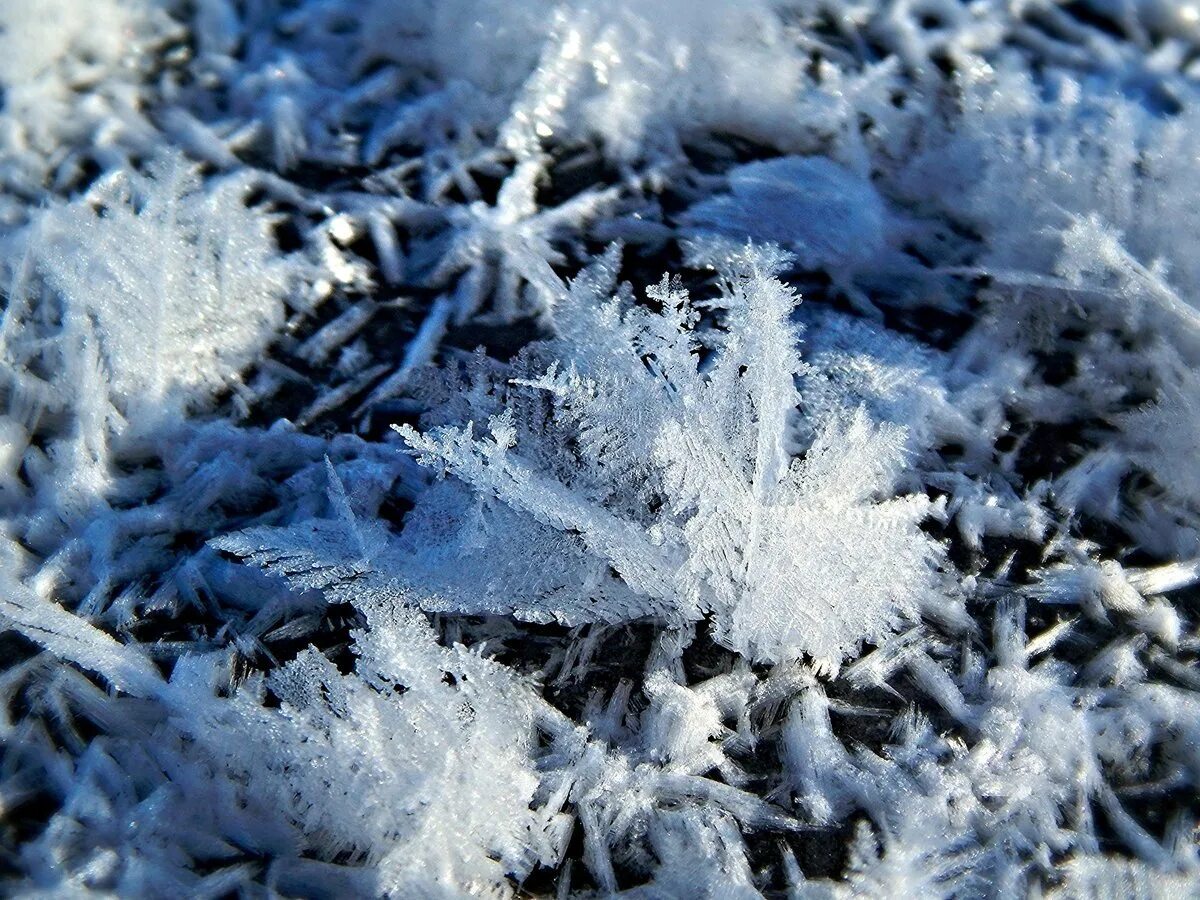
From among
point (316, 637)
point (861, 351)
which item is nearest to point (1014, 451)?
point (861, 351)

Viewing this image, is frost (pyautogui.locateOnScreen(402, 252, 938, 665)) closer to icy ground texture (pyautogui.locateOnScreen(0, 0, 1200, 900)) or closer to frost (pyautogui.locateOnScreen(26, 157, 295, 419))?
icy ground texture (pyautogui.locateOnScreen(0, 0, 1200, 900))

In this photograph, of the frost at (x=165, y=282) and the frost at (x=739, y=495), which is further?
the frost at (x=165, y=282)

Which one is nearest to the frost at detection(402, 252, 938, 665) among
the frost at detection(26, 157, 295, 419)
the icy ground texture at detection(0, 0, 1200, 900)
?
the icy ground texture at detection(0, 0, 1200, 900)

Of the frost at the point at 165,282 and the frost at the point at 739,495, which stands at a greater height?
the frost at the point at 739,495

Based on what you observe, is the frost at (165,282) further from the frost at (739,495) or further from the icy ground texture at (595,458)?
the frost at (739,495)

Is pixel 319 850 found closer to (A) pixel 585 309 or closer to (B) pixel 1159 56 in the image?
(A) pixel 585 309

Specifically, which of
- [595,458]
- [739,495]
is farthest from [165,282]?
[739,495]

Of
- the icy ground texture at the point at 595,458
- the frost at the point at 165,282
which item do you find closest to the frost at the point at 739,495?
the icy ground texture at the point at 595,458

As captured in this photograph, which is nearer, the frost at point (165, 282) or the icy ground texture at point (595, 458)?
the icy ground texture at point (595, 458)

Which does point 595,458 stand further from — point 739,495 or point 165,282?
point 165,282
